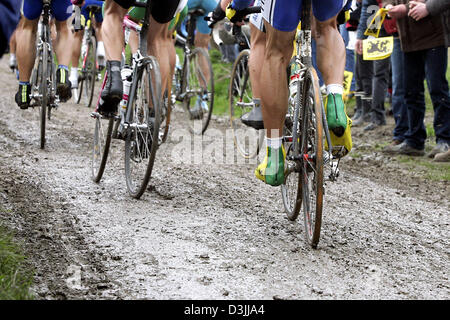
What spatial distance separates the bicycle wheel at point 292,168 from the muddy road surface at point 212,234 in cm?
13

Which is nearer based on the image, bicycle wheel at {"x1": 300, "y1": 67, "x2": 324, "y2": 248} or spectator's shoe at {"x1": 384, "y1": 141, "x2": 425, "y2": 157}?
bicycle wheel at {"x1": 300, "y1": 67, "x2": 324, "y2": 248}

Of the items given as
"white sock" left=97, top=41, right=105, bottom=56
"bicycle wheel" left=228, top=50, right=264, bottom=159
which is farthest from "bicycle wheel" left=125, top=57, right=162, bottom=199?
"white sock" left=97, top=41, right=105, bottom=56

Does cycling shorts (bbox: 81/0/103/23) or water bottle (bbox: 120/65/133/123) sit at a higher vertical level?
cycling shorts (bbox: 81/0/103/23)

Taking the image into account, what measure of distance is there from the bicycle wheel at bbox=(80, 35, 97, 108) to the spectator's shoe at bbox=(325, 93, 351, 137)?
23.5ft

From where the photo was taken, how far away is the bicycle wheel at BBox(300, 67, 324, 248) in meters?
3.36

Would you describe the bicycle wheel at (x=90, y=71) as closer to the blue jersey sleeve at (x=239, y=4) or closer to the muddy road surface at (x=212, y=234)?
the muddy road surface at (x=212, y=234)

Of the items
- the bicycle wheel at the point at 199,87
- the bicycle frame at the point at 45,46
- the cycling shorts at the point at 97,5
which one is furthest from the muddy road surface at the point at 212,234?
the cycling shorts at the point at 97,5

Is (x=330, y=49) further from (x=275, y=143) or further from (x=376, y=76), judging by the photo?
(x=376, y=76)

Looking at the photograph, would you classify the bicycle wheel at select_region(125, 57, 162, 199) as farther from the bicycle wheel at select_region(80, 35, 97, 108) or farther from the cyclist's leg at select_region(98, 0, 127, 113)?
the bicycle wheel at select_region(80, 35, 97, 108)

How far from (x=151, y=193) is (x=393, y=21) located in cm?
392

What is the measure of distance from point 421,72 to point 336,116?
12.5 feet

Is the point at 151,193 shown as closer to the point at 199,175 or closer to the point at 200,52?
the point at 199,175
